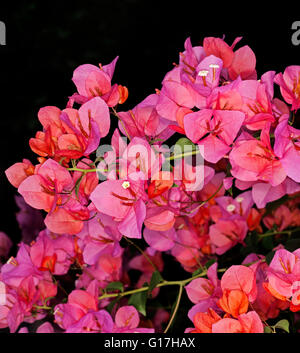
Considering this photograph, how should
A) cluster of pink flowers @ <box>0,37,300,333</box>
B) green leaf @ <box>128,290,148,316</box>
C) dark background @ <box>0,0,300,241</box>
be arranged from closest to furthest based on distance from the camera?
cluster of pink flowers @ <box>0,37,300,333</box> → green leaf @ <box>128,290,148,316</box> → dark background @ <box>0,0,300,241</box>

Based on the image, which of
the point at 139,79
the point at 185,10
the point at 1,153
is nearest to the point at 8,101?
the point at 1,153

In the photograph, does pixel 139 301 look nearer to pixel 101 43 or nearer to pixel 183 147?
pixel 183 147

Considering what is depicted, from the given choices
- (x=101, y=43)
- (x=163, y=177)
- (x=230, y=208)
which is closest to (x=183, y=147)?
(x=163, y=177)

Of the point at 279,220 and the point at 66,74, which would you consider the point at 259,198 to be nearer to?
the point at 279,220

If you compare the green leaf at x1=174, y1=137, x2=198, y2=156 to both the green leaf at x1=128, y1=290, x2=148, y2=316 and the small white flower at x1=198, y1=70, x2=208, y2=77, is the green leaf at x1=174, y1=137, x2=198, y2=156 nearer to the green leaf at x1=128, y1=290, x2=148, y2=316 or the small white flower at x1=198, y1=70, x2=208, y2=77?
the small white flower at x1=198, y1=70, x2=208, y2=77

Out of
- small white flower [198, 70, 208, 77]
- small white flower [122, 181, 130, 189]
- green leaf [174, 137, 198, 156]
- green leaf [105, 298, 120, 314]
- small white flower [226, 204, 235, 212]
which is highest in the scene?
small white flower [198, 70, 208, 77]

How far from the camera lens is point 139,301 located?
0.66 meters

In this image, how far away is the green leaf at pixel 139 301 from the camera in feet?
2.13

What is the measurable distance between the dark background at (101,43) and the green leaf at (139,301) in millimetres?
400

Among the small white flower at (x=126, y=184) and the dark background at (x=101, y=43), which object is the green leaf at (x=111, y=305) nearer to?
the small white flower at (x=126, y=184)

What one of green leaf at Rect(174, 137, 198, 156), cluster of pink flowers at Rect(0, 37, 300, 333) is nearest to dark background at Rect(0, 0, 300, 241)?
cluster of pink flowers at Rect(0, 37, 300, 333)

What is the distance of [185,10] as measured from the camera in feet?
3.54

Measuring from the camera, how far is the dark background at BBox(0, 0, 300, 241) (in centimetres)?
100

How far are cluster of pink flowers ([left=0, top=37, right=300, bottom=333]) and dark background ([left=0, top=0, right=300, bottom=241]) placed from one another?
1.15ft
